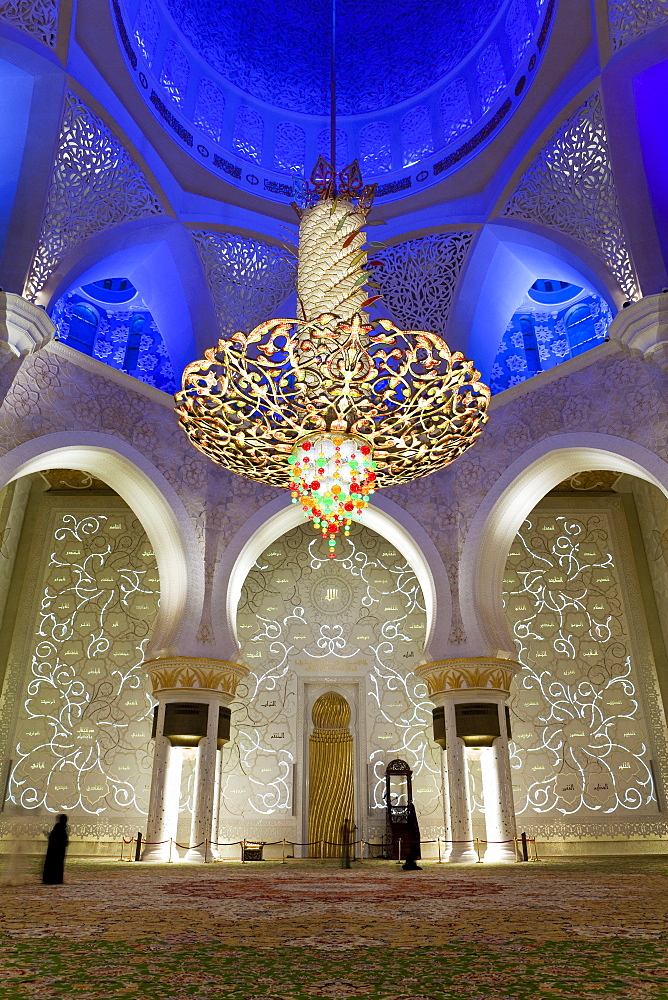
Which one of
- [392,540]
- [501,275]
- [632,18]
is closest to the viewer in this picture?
[632,18]

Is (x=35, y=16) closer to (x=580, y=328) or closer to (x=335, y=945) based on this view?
(x=580, y=328)

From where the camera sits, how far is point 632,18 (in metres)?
5.76

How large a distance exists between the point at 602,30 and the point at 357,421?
4.23 metres

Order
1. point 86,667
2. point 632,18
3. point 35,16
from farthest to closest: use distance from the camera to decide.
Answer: point 86,667
point 632,18
point 35,16

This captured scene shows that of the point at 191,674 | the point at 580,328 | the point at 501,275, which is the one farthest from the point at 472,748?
the point at 501,275

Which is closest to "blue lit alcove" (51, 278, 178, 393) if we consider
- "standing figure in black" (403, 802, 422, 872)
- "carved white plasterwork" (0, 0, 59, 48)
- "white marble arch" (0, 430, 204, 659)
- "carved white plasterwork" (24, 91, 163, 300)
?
"white marble arch" (0, 430, 204, 659)

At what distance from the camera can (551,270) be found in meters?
7.27

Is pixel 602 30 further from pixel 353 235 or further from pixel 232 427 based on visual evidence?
pixel 232 427

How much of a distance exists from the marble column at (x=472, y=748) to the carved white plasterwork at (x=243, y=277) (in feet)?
13.5

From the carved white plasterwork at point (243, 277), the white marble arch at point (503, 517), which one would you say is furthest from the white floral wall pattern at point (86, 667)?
the white marble arch at point (503, 517)

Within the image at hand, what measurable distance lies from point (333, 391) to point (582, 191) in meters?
3.88

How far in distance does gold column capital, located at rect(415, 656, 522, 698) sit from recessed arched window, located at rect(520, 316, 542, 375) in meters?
3.39

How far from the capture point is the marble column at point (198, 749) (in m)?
6.41

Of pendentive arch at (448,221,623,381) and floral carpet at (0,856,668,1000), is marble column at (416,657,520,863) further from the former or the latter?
floral carpet at (0,856,668,1000)
